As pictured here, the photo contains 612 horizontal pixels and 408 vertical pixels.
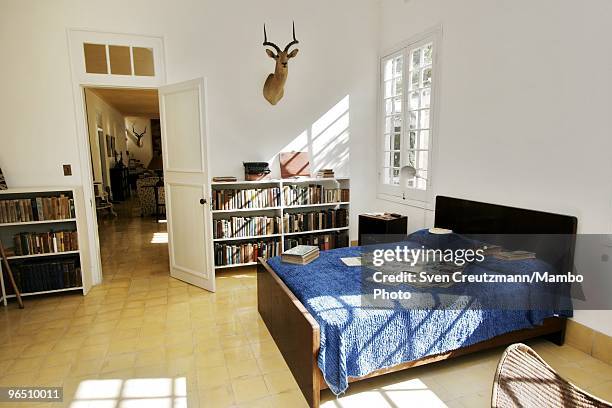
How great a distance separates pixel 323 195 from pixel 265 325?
2.19 metres

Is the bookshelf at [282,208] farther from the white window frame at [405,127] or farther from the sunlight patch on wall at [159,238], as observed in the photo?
the sunlight patch on wall at [159,238]

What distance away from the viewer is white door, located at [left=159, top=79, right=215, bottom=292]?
392 cm

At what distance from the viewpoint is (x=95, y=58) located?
4.05 metres

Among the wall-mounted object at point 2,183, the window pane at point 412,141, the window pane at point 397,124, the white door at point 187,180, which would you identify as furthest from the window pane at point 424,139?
the wall-mounted object at point 2,183

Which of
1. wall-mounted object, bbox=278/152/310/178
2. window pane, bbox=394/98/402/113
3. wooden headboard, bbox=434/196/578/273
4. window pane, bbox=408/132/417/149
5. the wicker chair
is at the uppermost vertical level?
window pane, bbox=394/98/402/113

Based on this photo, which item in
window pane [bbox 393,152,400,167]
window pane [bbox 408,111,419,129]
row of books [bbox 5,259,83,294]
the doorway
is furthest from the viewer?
the doorway

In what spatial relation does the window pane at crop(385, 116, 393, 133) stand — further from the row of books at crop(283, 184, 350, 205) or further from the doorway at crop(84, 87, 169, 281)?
the doorway at crop(84, 87, 169, 281)

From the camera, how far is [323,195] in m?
4.97

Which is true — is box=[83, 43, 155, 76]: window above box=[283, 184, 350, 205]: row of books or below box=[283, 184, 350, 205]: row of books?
above

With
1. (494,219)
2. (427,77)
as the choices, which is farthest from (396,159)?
(494,219)

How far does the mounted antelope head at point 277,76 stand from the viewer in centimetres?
429

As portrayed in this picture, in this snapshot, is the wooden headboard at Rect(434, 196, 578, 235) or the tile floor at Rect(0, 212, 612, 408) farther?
the wooden headboard at Rect(434, 196, 578, 235)

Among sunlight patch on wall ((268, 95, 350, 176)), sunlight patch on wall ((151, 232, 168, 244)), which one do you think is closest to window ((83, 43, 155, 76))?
sunlight patch on wall ((268, 95, 350, 176))

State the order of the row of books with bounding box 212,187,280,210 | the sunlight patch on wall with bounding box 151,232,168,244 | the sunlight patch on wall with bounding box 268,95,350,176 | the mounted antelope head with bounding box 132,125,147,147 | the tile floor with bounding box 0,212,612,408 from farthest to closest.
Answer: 1. the mounted antelope head with bounding box 132,125,147,147
2. the sunlight patch on wall with bounding box 151,232,168,244
3. the sunlight patch on wall with bounding box 268,95,350,176
4. the row of books with bounding box 212,187,280,210
5. the tile floor with bounding box 0,212,612,408
